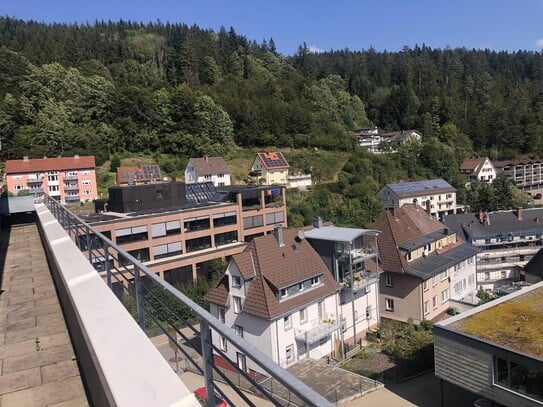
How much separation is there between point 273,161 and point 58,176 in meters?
23.4

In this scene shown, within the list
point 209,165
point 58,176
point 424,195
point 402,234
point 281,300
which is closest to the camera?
point 281,300

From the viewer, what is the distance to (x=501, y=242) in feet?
107

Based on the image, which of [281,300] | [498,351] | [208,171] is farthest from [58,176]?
[498,351]

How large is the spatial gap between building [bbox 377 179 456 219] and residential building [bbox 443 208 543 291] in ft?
40.1

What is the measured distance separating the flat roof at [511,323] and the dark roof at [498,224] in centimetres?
1859

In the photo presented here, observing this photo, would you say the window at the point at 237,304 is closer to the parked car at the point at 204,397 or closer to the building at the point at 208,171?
the parked car at the point at 204,397

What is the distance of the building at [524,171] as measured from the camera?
65250 millimetres

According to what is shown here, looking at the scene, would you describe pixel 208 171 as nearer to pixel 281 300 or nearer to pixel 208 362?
pixel 281 300

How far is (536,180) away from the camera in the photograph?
67.5 m

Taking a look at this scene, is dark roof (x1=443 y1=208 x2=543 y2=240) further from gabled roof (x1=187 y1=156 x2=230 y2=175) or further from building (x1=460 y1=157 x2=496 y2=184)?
building (x1=460 y1=157 x2=496 y2=184)

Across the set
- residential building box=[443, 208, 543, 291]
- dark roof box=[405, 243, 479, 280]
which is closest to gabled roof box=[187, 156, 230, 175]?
residential building box=[443, 208, 543, 291]

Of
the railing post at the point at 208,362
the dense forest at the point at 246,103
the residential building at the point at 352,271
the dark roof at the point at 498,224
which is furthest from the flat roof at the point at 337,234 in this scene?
the railing post at the point at 208,362

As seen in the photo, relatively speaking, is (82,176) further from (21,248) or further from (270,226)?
(21,248)

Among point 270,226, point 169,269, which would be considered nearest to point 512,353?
point 169,269
